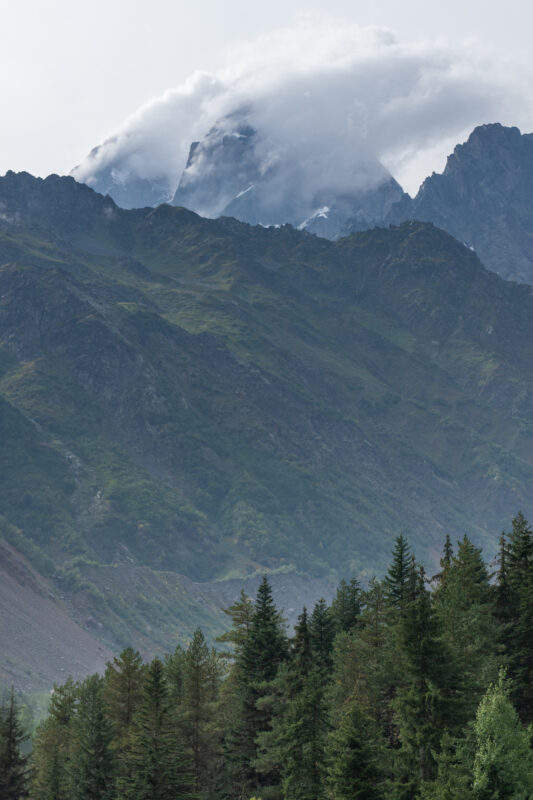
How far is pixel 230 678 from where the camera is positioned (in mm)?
74500

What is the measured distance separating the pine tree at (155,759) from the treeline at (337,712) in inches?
3.4

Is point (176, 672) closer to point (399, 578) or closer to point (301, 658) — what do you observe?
point (301, 658)

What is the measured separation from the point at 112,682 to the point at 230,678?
30.1 feet

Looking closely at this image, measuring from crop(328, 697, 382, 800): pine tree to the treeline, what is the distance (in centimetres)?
8

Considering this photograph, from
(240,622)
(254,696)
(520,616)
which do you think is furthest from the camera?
(240,622)

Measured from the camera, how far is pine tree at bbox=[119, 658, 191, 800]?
57.5 metres

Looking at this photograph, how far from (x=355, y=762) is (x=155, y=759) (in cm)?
1564

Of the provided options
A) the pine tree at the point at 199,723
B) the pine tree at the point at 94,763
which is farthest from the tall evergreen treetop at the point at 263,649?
the pine tree at the point at 94,763

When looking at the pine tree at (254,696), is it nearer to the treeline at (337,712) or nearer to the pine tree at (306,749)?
the treeline at (337,712)

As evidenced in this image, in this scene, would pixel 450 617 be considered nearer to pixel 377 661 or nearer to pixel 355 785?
pixel 377 661

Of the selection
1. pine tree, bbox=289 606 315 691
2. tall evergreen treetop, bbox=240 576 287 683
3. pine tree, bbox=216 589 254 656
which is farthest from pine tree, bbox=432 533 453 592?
pine tree, bbox=216 589 254 656

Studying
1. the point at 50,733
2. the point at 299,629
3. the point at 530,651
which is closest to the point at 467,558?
the point at 530,651

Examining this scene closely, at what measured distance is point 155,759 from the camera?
189 ft

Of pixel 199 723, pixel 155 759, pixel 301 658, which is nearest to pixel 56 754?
pixel 199 723
